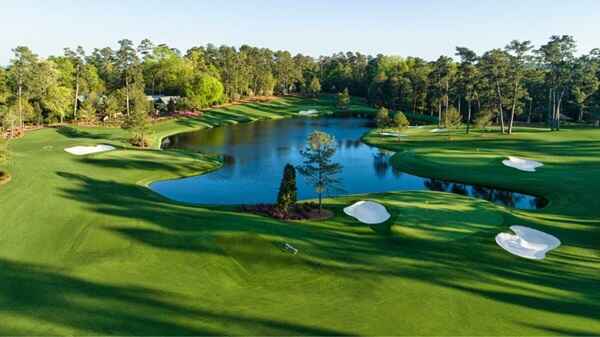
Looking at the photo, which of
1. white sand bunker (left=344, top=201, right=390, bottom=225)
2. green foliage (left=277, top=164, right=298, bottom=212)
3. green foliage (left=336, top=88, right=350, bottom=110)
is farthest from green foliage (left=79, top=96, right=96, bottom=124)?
green foliage (left=336, top=88, right=350, bottom=110)

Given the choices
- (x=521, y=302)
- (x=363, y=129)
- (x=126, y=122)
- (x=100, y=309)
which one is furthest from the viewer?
(x=363, y=129)

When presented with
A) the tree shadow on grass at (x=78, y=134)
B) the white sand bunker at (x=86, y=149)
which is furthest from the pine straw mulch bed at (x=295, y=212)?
the tree shadow on grass at (x=78, y=134)

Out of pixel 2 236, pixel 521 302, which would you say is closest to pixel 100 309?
pixel 2 236

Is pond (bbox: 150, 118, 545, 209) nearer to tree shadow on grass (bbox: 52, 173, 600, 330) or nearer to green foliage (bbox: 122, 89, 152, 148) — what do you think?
green foliage (bbox: 122, 89, 152, 148)

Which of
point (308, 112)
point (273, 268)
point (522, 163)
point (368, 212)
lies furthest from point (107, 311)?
point (308, 112)

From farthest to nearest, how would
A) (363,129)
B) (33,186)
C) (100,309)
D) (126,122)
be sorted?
1. (363,129)
2. (126,122)
3. (33,186)
4. (100,309)

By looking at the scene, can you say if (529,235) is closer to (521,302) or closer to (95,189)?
(521,302)
